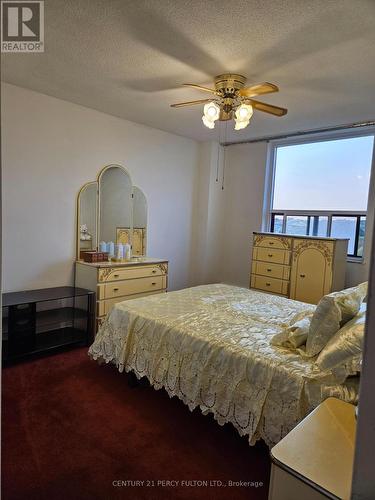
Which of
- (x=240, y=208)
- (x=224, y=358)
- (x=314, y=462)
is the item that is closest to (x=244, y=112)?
(x=224, y=358)

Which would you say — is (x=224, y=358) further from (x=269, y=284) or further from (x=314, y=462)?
(x=269, y=284)

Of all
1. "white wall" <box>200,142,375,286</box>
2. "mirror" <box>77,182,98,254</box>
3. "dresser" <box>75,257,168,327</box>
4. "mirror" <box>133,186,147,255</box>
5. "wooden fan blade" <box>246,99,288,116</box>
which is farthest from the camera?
"white wall" <box>200,142,375,286</box>

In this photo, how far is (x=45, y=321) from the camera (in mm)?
3514

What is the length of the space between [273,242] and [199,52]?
2.56 metres

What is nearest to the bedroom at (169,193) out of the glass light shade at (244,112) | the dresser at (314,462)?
the glass light shade at (244,112)

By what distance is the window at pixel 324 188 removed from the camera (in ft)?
13.3

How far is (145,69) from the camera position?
2.69 meters

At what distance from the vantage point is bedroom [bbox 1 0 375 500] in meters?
1.87

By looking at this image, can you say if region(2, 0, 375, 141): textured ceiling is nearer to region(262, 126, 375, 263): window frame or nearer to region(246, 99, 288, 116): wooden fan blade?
region(246, 99, 288, 116): wooden fan blade

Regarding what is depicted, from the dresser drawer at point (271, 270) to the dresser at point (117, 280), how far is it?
1.28 m

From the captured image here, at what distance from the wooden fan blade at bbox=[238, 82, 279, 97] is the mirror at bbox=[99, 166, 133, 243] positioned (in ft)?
6.66

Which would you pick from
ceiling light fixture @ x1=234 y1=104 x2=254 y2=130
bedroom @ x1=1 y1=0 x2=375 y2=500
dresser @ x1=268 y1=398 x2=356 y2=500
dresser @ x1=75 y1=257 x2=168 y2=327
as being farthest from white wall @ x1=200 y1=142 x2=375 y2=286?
dresser @ x1=268 y1=398 x2=356 y2=500

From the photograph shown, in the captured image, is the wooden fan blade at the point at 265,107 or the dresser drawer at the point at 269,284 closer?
the wooden fan blade at the point at 265,107

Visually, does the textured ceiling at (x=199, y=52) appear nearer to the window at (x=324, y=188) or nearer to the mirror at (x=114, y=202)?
the window at (x=324, y=188)
